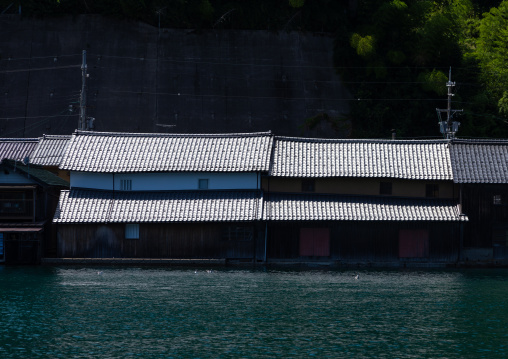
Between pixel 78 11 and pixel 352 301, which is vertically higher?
pixel 78 11

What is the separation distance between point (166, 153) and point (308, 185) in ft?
34.8

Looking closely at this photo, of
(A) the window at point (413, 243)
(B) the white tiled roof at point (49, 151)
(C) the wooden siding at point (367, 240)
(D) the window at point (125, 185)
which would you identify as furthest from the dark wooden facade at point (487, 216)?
(B) the white tiled roof at point (49, 151)

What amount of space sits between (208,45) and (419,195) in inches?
1264

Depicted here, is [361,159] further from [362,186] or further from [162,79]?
[162,79]

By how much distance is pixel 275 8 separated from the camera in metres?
86.9

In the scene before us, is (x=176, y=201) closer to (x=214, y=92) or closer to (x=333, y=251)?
(x=333, y=251)

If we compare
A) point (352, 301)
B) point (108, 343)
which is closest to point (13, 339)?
point (108, 343)

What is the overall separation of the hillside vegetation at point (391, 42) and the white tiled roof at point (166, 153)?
18.9 meters

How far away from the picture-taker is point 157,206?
196 ft

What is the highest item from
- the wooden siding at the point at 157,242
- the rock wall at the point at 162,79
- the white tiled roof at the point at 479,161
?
the rock wall at the point at 162,79

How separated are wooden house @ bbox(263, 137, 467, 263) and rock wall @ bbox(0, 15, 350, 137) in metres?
18.2

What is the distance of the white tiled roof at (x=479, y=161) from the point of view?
60094 mm

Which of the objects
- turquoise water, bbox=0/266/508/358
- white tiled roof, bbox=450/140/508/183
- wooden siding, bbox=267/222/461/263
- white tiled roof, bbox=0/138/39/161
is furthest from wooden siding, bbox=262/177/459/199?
white tiled roof, bbox=0/138/39/161

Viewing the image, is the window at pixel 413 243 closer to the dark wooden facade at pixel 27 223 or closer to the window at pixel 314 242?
the window at pixel 314 242
